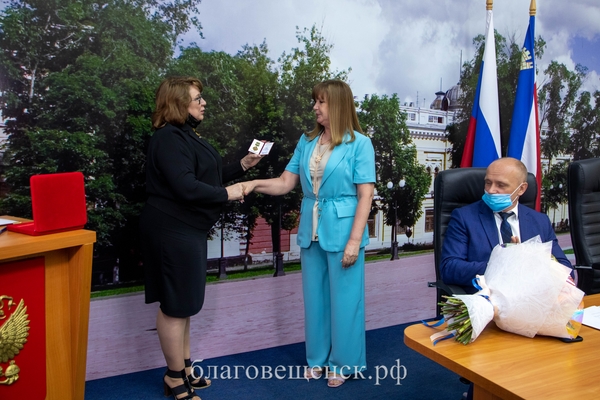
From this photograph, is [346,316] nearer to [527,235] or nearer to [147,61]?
[527,235]

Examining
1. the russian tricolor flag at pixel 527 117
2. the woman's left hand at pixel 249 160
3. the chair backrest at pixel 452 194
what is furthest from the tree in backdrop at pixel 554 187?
the woman's left hand at pixel 249 160

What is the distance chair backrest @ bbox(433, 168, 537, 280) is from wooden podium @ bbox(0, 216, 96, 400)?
4.66ft

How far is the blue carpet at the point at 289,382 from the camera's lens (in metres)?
2.66

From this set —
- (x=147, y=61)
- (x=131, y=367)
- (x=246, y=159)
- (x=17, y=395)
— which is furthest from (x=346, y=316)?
(x=147, y=61)

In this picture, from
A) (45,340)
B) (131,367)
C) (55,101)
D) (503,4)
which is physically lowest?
(131,367)

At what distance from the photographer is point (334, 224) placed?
2.63 metres

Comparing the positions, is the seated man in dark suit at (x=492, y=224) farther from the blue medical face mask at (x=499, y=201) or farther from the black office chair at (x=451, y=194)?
the black office chair at (x=451, y=194)

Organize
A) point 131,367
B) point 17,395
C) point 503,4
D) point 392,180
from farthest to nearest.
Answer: point 503,4
point 392,180
point 131,367
point 17,395

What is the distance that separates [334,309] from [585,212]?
4.51ft

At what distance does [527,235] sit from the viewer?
205cm

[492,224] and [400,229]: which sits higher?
[492,224]

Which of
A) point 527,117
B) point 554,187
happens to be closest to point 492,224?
point 527,117

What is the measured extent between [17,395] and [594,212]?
8.90 feet

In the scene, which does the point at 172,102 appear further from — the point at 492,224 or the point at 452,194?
the point at 492,224
